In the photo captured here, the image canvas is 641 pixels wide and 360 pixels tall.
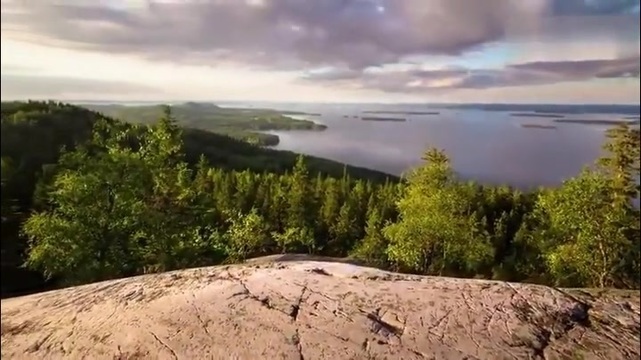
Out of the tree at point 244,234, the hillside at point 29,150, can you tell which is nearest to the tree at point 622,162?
the tree at point 244,234

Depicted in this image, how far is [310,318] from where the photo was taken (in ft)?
6.38

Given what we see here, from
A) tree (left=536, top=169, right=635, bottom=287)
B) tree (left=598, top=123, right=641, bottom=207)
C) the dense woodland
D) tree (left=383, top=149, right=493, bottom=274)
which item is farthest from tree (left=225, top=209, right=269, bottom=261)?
tree (left=598, top=123, right=641, bottom=207)

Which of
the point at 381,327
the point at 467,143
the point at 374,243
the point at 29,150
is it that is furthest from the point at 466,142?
the point at 29,150

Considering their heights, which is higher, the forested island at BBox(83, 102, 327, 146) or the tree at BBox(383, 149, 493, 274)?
the forested island at BBox(83, 102, 327, 146)

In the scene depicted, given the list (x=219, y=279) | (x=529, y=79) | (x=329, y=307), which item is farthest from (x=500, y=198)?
(x=219, y=279)

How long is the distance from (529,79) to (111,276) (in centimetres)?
182

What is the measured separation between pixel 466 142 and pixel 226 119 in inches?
39.0

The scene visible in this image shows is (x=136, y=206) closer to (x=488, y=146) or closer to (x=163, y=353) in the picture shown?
(x=163, y=353)

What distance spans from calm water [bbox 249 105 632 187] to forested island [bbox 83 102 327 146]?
0.13 ft

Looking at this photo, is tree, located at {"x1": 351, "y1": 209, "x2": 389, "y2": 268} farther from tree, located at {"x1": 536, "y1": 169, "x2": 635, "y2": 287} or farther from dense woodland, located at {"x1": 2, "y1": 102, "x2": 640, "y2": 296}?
tree, located at {"x1": 536, "y1": 169, "x2": 635, "y2": 287}

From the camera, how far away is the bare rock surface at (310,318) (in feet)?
5.95

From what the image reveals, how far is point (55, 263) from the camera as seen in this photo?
1.98m

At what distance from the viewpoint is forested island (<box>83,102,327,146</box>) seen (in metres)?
2.00

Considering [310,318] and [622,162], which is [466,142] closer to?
[622,162]
